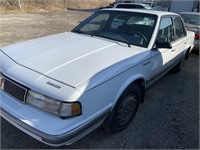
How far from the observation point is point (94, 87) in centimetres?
217

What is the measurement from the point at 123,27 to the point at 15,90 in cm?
203

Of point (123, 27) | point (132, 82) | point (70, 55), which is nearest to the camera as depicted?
point (70, 55)

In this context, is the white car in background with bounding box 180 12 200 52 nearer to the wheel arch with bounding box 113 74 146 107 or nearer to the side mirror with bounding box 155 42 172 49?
the side mirror with bounding box 155 42 172 49

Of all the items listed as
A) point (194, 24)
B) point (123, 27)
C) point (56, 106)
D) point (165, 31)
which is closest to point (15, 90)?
point (56, 106)

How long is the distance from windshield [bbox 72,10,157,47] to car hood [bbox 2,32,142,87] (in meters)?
0.22

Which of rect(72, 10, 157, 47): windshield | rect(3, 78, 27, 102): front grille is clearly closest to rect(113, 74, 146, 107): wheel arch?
rect(72, 10, 157, 47): windshield

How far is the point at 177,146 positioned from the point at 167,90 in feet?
5.62

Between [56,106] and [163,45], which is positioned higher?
[163,45]

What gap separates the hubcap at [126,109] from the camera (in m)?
2.78

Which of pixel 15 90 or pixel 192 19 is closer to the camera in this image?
pixel 15 90

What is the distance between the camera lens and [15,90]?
230cm

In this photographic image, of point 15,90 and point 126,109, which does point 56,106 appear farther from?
point 126,109

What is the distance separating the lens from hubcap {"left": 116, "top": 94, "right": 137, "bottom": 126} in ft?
9.13

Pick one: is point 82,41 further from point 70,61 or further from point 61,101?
point 61,101
